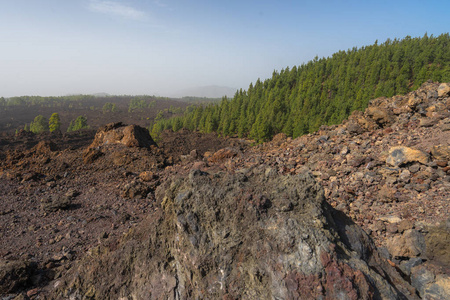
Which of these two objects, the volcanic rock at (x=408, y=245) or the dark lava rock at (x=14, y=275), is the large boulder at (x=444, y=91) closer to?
the volcanic rock at (x=408, y=245)

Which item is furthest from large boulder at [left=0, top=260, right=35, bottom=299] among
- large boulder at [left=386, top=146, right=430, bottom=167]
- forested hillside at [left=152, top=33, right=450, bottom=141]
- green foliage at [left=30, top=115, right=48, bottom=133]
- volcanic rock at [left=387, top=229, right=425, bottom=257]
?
green foliage at [left=30, top=115, right=48, bottom=133]

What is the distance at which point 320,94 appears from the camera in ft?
180

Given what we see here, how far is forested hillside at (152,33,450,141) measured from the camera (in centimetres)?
3892

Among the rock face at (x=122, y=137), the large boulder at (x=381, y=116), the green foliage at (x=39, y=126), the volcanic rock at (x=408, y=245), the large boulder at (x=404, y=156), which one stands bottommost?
the green foliage at (x=39, y=126)

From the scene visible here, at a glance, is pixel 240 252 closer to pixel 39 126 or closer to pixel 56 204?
pixel 56 204

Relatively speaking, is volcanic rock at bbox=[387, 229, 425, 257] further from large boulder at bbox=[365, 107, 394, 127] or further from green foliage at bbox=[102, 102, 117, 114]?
green foliage at bbox=[102, 102, 117, 114]

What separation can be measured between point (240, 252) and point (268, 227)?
530 mm

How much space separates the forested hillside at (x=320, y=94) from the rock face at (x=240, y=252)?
105 ft

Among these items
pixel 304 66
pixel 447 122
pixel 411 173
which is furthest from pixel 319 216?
pixel 304 66

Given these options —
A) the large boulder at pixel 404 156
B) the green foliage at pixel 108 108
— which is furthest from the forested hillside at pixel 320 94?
the green foliage at pixel 108 108

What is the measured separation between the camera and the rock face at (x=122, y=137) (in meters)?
16.4

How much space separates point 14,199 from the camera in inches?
416

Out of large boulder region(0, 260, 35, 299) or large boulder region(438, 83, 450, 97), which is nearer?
large boulder region(0, 260, 35, 299)

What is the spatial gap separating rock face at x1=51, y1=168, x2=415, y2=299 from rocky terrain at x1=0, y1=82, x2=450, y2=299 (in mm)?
17
